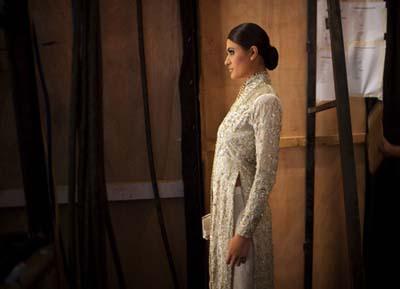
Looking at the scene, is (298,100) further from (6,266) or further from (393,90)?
(6,266)

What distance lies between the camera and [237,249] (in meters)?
1.10

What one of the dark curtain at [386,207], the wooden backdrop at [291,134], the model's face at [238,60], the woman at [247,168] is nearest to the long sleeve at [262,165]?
the woman at [247,168]

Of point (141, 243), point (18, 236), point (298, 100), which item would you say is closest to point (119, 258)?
point (141, 243)

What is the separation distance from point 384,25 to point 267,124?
0.92 m

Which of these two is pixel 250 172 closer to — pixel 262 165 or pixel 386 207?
pixel 262 165

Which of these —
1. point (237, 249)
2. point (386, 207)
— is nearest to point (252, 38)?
point (237, 249)

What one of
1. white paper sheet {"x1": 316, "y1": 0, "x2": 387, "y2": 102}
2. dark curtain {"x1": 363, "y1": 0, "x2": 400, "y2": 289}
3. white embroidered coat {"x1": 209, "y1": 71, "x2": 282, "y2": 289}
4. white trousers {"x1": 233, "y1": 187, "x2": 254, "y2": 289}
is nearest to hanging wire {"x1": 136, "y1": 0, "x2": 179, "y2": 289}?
white embroidered coat {"x1": 209, "y1": 71, "x2": 282, "y2": 289}

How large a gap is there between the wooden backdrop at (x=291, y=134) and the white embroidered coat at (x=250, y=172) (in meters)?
0.49

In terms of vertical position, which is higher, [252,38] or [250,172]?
[252,38]

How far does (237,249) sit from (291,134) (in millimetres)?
781

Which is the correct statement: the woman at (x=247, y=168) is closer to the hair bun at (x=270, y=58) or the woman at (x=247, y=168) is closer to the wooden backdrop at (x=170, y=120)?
the hair bun at (x=270, y=58)

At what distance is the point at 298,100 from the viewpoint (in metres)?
1.71

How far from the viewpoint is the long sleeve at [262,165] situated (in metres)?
1.07

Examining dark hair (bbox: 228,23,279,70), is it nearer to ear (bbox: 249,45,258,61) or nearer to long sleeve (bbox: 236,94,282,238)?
ear (bbox: 249,45,258,61)
